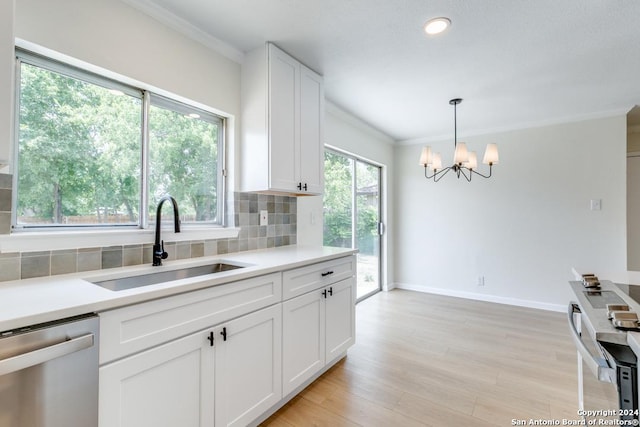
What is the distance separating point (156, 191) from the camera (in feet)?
5.87

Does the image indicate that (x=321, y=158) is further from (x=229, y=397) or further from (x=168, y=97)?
(x=229, y=397)

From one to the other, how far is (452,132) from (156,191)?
381 cm

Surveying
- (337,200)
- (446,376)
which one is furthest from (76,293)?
(337,200)

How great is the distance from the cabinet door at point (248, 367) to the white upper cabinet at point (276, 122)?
94cm

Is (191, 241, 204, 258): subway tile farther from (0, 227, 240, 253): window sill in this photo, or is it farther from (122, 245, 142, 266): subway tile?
(122, 245, 142, 266): subway tile

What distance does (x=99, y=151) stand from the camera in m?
1.55

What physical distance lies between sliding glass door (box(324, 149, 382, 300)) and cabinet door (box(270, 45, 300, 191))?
3.66ft

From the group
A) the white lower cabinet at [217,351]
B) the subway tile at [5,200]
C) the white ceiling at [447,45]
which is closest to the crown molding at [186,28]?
the white ceiling at [447,45]

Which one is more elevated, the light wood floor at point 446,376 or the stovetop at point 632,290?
the stovetop at point 632,290

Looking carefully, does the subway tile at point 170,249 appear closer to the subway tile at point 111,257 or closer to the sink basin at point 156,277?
the sink basin at point 156,277

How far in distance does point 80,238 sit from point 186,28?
1.39 meters

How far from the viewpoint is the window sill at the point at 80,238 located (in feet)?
3.97

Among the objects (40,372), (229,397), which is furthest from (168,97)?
(229,397)

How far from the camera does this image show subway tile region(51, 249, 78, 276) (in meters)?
1.32
